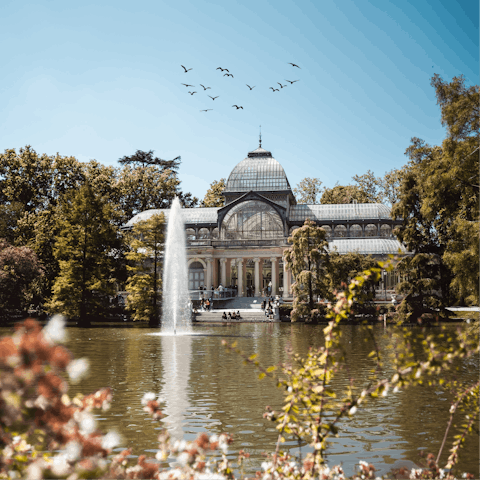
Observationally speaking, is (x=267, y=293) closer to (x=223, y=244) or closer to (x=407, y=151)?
(x=223, y=244)

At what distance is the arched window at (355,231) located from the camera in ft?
199

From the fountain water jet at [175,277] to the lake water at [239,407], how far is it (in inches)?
634

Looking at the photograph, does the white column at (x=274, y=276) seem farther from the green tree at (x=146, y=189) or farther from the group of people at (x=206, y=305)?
the green tree at (x=146, y=189)

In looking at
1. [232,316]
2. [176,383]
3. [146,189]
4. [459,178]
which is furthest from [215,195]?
[176,383]

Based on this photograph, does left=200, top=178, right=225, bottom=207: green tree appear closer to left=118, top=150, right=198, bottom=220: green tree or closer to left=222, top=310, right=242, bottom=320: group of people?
left=118, top=150, right=198, bottom=220: green tree

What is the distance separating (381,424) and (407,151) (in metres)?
21.1

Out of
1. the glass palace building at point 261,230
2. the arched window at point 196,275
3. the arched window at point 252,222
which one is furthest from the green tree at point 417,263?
the arched window at point 196,275

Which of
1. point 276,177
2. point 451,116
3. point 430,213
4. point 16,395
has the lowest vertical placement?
point 16,395

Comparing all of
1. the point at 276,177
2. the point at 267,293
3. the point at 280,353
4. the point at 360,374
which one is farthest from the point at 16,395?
the point at 276,177

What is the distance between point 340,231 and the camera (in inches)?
2416

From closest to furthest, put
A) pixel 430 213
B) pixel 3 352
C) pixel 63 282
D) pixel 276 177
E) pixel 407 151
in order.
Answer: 1. pixel 3 352
2. pixel 430 213
3. pixel 407 151
4. pixel 63 282
5. pixel 276 177

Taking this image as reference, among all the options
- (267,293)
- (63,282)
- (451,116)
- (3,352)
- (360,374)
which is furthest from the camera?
(267,293)

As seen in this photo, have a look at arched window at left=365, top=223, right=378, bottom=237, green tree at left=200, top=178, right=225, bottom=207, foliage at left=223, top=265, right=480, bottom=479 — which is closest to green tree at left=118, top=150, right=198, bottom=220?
green tree at left=200, top=178, right=225, bottom=207

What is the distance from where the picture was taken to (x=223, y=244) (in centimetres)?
6044
